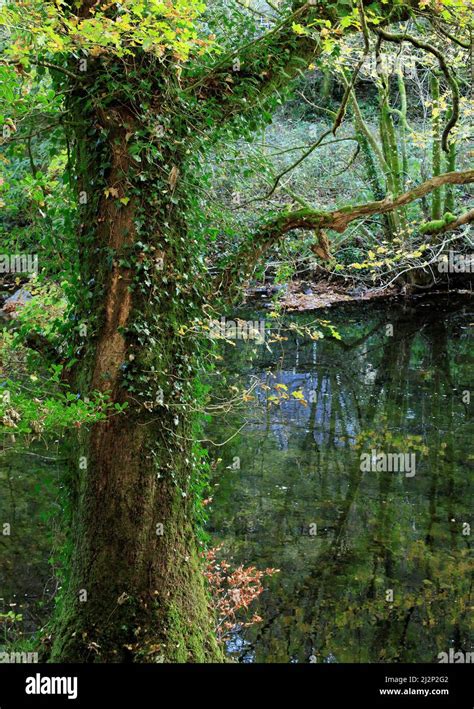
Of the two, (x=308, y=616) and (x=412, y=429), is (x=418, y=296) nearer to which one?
(x=412, y=429)

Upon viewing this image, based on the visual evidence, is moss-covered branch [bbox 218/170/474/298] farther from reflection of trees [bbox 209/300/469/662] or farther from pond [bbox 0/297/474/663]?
reflection of trees [bbox 209/300/469/662]

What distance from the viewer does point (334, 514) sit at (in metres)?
8.45

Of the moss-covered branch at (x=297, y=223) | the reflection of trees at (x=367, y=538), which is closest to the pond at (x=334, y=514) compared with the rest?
the reflection of trees at (x=367, y=538)

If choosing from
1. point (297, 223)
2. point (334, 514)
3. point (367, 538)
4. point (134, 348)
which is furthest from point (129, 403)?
point (334, 514)

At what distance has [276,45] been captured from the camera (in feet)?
18.5

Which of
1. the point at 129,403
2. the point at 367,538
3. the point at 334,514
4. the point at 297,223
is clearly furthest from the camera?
the point at 334,514

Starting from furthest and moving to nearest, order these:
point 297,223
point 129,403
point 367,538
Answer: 1. point 367,538
2. point 297,223
3. point 129,403

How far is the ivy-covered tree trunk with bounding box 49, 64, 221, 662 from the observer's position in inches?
192

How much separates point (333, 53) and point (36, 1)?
2690 millimetres

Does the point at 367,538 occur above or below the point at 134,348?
below

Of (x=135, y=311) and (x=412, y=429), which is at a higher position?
(x=135, y=311)

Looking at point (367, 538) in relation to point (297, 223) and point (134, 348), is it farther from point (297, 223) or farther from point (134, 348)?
point (134, 348)

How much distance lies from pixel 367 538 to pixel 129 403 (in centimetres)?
397
